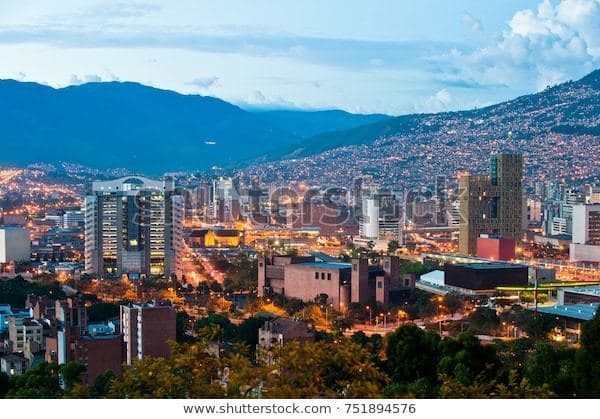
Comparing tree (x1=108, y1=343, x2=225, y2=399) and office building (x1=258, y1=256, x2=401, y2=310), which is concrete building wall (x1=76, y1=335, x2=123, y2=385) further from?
office building (x1=258, y1=256, x2=401, y2=310)

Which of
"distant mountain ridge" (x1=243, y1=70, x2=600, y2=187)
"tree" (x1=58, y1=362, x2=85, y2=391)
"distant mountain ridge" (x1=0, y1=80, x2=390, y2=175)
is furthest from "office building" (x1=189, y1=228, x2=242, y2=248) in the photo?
"distant mountain ridge" (x1=0, y1=80, x2=390, y2=175)

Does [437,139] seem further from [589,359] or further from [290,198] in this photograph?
[589,359]

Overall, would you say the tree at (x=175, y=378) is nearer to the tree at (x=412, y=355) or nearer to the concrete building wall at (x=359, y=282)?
the tree at (x=412, y=355)

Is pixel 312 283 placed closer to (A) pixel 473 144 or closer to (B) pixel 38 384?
(B) pixel 38 384

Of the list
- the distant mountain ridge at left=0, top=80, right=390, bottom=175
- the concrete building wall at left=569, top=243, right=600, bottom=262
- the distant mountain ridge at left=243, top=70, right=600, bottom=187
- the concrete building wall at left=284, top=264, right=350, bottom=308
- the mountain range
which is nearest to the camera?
the concrete building wall at left=284, top=264, right=350, bottom=308

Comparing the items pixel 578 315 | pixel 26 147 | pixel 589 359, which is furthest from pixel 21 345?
pixel 26 147

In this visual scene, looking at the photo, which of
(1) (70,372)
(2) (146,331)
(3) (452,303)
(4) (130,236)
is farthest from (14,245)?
(1) (70,372)
